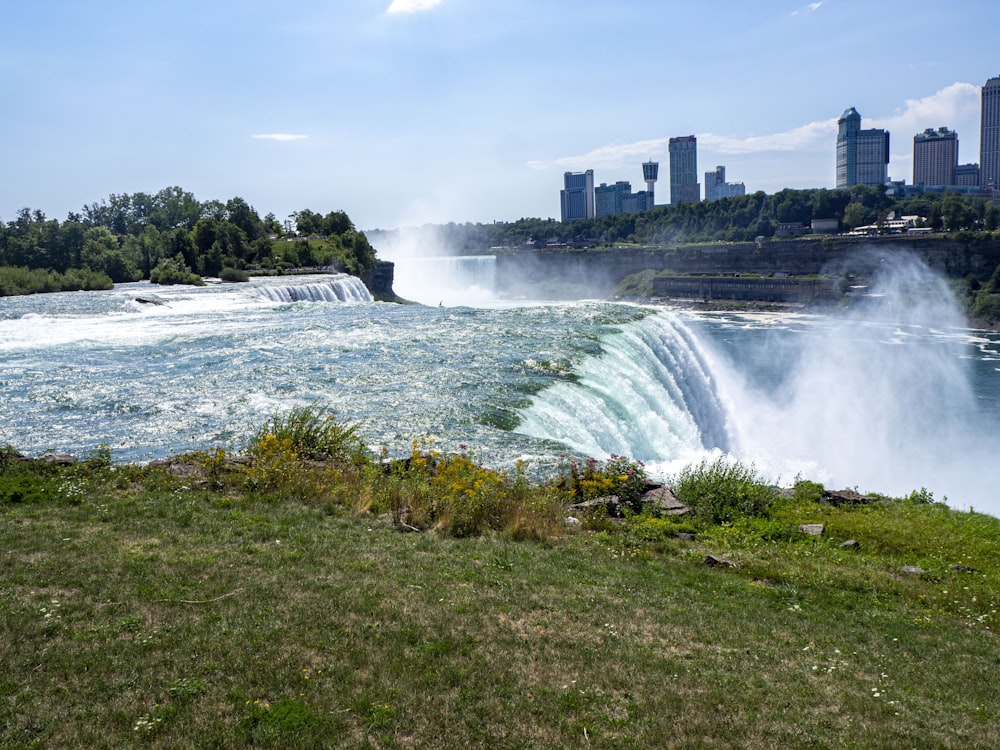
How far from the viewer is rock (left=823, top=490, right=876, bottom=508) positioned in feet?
38.5

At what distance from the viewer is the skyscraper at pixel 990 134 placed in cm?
19112

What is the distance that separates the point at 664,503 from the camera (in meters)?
10.3

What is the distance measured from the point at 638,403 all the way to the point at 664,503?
7.33m

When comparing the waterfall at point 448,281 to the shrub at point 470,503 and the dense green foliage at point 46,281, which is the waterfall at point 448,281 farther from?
the shrub at point 470,503

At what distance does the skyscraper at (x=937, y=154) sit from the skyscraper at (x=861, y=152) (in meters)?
14.4

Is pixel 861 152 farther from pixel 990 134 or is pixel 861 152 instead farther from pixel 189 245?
pixel 189 245

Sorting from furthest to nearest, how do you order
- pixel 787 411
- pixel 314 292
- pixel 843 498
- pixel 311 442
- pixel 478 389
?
pixel 314 292 → pixel 787 411 → pixel 478 389 → pixel 843 498 → pixel 311 442

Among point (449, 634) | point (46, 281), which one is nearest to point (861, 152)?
point (46, 281)

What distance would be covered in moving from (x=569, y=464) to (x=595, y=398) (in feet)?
15.4

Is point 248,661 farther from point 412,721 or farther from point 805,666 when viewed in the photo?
point 805,666

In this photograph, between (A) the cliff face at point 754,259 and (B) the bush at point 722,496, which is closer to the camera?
(B) the bush at point 722,496

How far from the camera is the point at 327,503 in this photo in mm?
9055

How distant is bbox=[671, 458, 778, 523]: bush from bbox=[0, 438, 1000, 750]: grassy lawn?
1.19 m

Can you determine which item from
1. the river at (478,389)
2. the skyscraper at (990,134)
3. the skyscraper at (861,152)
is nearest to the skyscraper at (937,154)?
the skyscraper at (990,134)
